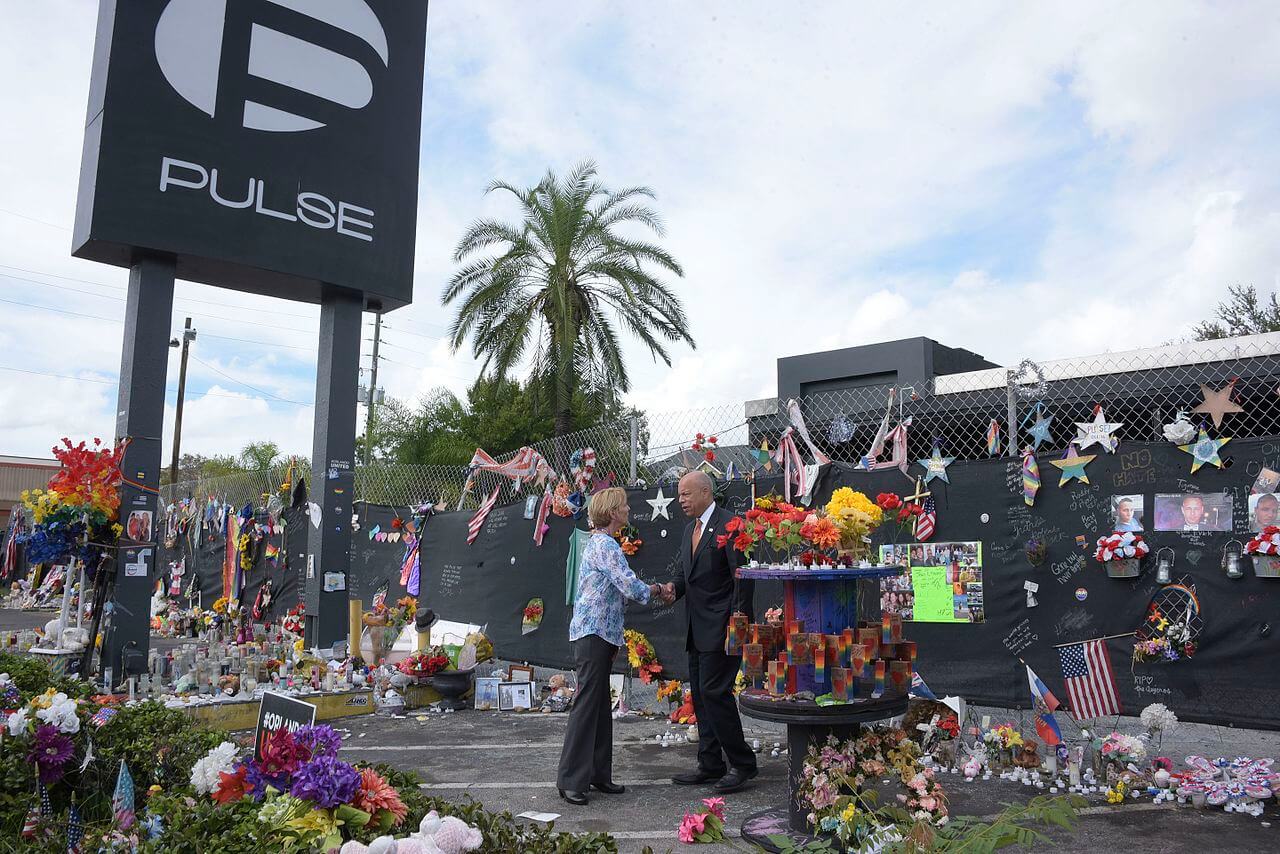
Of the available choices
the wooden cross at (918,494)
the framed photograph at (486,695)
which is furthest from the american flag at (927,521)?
the framed photograph at (486,695)

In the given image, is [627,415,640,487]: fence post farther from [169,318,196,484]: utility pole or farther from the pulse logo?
[169,318,196,484]: utility pole

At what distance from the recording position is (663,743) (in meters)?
6.56

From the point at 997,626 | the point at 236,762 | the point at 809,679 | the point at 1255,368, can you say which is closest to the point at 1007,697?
the point at 997,626

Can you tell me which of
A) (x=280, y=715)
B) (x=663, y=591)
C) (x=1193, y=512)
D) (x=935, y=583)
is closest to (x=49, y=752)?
(x=280, y=715)

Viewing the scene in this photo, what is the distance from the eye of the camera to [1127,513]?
5.55 meters

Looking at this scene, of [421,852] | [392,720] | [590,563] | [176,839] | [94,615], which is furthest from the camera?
[94,615]

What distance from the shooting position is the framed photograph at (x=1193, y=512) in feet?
17.2

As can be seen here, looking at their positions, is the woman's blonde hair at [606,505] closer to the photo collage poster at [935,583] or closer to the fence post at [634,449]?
the photo collage poster at [935,583]

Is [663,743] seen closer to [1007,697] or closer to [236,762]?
[1007,697]

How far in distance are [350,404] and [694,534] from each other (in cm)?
606

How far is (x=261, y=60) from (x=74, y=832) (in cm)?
882

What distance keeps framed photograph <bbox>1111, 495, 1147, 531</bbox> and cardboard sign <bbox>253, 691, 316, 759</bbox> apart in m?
4.94

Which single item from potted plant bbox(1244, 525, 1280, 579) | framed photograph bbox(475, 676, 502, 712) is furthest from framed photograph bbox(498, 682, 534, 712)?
potted plant bbox(1244, 525, 1280, 579)

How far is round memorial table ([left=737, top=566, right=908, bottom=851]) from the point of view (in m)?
4.20
